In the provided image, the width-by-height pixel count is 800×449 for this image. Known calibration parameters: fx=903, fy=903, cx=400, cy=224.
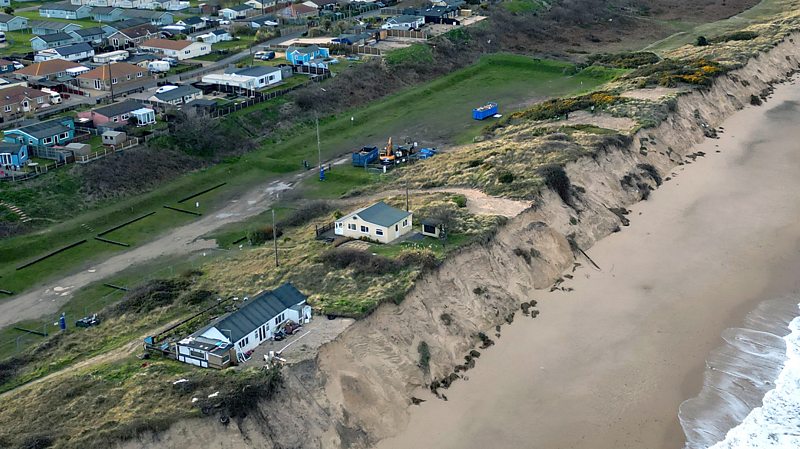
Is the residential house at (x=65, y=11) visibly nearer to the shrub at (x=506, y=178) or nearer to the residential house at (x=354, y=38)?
the residential house at (x=354, y=38)

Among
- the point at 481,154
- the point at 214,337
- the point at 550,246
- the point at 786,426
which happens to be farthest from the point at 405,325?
the point at 481,154

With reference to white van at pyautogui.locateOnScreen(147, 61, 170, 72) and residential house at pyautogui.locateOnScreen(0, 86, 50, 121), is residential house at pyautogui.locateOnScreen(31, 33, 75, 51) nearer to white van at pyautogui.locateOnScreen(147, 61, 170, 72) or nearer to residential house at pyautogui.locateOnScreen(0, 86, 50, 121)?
white van at pyautogui.locateOnScreen(147, 61, 170, 72)

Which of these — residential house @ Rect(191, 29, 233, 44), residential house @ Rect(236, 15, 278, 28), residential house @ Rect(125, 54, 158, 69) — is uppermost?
residential house @ Rect(236, 15, 278, 28)

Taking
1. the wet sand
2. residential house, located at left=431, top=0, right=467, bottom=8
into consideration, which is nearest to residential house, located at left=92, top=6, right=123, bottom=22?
residential house, located at left=431, top=0, right=467, bottom=8

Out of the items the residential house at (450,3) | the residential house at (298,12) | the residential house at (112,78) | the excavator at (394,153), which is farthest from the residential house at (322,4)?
the excavator at (394,153)

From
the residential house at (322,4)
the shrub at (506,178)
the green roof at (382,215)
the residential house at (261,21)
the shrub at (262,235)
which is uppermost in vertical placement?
the residential house at (322,4)

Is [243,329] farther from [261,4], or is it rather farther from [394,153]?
[261,4]
